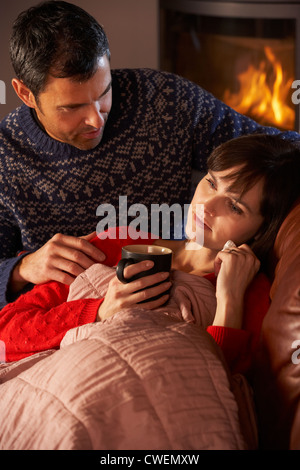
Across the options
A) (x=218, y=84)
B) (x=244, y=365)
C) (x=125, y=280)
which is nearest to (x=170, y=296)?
(x=125, y=280)

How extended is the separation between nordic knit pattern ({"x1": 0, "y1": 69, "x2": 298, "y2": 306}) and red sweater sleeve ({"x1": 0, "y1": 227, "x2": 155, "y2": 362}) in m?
0.41

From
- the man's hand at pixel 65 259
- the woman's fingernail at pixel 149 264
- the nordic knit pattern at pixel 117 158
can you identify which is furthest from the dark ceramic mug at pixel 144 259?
the nordic knit pattern at pixel 117 158

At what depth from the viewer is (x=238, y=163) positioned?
4.54 ft

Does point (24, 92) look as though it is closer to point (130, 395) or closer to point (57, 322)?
point (57, 322)

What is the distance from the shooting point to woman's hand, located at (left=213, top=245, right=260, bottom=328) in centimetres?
119

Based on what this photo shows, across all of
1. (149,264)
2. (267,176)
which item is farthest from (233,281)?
(267,176)

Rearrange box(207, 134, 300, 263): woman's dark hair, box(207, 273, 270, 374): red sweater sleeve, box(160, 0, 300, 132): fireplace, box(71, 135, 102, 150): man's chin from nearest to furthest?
box(207, 273, 270, 374): red sweater sleeve < box(207, 134, 300, 263): woman's dark hair < box(71, 135, 102, 150): man's chin < box(160, 0, 300, 132): fireplace

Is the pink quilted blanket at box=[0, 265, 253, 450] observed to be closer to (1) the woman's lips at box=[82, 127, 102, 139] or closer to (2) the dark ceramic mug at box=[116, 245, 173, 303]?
(2) the dark ceramic mug at box=[116, 245, 173, 303]

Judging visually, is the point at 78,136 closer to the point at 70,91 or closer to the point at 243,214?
the point at 70,91

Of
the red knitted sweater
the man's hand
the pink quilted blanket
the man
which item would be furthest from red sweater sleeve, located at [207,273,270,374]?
the man

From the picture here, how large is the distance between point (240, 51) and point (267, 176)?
6.57 ft

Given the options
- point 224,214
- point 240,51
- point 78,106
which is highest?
point 240,51

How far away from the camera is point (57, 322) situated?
1.29 meters
